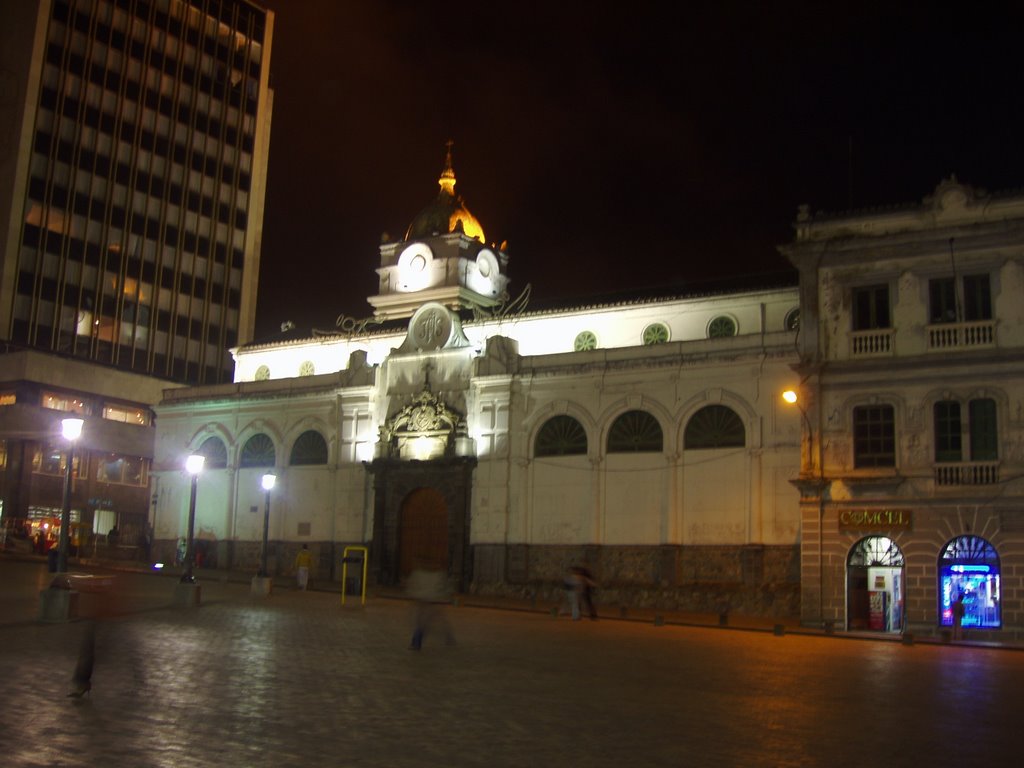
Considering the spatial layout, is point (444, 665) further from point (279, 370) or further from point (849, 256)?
point (279, 370)

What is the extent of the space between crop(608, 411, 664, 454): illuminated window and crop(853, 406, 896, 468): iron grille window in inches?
346

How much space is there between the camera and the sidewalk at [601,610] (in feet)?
105

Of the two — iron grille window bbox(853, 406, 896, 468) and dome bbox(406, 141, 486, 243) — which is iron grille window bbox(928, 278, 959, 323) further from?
dome bbox(406, 141, 486, 243)

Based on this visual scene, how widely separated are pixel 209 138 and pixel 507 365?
54036 millimetres

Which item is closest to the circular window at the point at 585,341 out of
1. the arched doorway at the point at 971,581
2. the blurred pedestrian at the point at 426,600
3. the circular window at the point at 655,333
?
the circular window at the point at 655,333

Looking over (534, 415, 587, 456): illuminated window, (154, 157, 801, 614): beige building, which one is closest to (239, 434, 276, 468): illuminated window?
(154, 157, 801, 614): beige building

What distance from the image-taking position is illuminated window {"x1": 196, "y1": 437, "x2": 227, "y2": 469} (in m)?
55.5

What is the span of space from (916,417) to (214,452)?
35051mm

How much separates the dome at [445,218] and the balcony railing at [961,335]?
29.7 meters

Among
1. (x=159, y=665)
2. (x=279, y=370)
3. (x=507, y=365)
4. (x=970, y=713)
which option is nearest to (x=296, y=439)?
(x=279, y=370)

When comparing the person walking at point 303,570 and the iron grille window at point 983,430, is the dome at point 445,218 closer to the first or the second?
the person walking at point 303,570

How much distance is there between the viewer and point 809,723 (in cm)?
1384

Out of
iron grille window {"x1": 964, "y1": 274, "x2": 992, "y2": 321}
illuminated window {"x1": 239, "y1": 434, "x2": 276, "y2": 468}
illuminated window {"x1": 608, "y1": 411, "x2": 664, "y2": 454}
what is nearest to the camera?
iron grille window {"x1": 964, "y1": 274, "x2": 992, "y2": 321}

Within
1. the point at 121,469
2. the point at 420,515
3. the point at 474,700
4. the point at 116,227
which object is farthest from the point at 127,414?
the point at 474,700
